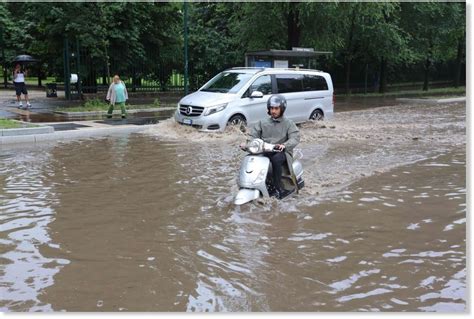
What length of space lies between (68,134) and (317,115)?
7607 millimetres

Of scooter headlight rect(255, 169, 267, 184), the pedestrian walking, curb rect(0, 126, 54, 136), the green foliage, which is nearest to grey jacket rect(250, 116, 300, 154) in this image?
scooter headlight rect(255, 169, 267, 184)

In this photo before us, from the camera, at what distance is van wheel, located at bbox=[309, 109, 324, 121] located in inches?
664

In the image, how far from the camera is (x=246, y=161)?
7.29 m

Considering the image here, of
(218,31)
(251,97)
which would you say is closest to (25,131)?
(251,97)

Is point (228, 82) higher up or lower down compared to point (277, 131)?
higher up

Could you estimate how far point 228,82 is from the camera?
15.2 m

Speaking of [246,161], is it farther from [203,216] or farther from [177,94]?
[177,94]

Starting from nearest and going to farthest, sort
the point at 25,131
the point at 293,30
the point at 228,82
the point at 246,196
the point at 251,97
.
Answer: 1. the point at 246,196
2. the point at 25,131
3. the point at 251,97
4. the point at 228,82
5. the point at 293,30

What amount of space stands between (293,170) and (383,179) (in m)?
2.38

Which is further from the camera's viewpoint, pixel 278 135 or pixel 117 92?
pixel 117 92

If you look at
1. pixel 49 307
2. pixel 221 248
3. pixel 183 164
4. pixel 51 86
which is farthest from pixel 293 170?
pixel 51 86

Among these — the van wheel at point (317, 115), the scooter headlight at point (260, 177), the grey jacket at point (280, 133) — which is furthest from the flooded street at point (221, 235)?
the van wheel at point (317, 115)

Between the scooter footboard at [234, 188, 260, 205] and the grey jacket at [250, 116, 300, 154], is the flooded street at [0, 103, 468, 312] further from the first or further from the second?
the grey jacket at [250, 116, 300, 154]

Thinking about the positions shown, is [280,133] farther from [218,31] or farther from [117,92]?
[218,31]
